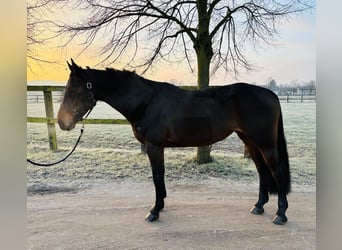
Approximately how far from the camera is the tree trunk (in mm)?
1450

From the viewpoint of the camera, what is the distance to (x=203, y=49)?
4.78 ft

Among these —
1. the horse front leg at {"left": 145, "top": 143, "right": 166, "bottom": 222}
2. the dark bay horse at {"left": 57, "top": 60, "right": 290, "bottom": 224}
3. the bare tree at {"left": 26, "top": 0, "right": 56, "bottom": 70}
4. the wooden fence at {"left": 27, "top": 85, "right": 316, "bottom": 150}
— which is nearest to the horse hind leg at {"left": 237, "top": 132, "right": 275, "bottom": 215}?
the dark bay horse at {"left": 57, "top": 60, "right": 290, "bottom": 224}

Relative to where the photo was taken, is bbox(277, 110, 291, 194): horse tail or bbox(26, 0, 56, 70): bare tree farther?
bbox(277, 110, 291, 194): horse tail

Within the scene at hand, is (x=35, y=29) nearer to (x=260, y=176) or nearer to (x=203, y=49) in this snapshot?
(x=203, y=49)

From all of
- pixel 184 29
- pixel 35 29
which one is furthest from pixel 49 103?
pixel 184 29

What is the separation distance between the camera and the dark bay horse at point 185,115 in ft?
4.66

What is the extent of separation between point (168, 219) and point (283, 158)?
591 mm

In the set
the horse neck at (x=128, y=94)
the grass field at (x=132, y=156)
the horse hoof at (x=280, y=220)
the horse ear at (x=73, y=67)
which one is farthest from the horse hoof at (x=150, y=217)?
the horse ear at (x=73, y=67)

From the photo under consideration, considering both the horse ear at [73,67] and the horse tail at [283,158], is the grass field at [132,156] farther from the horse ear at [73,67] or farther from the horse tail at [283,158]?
the horse ear at [73,67]

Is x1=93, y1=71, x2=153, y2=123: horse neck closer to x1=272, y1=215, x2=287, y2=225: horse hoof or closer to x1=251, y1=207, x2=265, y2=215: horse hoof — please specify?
x1=251, y1=207, x2=265, y2=215: horse hoof

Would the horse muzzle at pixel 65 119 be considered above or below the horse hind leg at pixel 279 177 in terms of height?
above

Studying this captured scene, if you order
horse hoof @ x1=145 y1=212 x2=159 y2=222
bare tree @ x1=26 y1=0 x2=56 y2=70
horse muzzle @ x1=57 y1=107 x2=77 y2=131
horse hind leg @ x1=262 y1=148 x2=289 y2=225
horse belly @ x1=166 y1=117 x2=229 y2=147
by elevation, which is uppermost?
bare tree @ x1=26 y1=0 x2=56 y2=70

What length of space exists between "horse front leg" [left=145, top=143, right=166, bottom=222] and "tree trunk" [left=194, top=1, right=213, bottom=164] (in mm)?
185

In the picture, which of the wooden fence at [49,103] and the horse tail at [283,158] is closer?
the wooden fence at [49,103]
